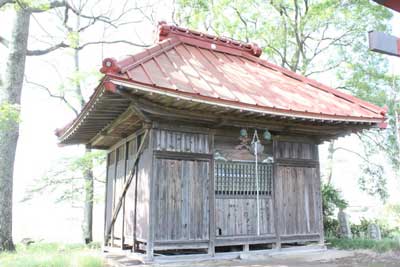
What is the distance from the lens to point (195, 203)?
706 centimetres

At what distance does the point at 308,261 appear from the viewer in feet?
23.3

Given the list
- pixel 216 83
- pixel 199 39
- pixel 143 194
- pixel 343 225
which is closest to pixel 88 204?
pixel 143 194

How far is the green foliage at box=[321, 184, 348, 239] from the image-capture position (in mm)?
10695

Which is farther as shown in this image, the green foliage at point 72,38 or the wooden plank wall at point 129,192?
the green foliage at point 72,38

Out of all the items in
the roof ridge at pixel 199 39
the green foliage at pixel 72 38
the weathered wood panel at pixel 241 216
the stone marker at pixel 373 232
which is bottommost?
the stone marker at pixel 373 232

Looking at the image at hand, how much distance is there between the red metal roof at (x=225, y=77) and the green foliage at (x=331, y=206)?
11.3 ft

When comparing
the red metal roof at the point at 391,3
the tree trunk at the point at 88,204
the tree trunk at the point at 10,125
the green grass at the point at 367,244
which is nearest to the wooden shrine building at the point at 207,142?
the green grass at the point at 367,244

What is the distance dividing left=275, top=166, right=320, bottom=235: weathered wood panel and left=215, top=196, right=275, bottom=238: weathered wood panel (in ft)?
0.95

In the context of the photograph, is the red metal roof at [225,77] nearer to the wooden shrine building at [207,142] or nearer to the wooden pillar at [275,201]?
the wooden shrine building at [207,142]

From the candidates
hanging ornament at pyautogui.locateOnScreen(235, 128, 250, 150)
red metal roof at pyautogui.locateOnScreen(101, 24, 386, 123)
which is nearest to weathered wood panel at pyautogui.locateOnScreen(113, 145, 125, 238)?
red metal roof at pyautogui.locateOnScreen(101, 24, 386, 123)

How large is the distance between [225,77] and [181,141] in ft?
5.74

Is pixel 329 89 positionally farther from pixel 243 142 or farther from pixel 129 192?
pixel 129 192

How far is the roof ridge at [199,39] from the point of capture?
8.80 metres


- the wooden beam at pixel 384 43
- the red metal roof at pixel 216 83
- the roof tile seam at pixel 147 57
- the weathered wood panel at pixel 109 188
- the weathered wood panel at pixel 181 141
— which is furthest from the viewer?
the weathered wood panel at pixel 109 188
